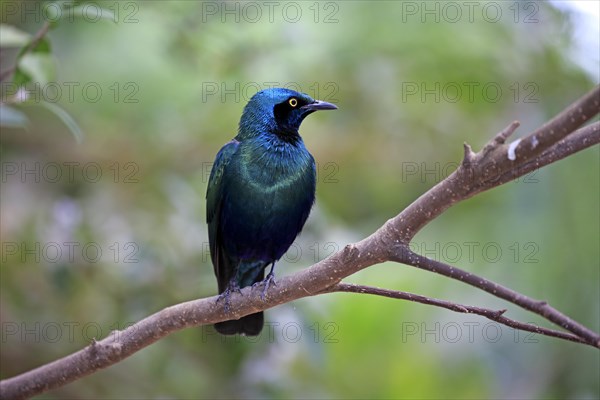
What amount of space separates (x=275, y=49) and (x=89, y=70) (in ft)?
4.73

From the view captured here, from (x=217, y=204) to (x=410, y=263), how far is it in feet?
5.32

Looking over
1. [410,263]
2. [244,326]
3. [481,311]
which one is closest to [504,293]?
[481,311]

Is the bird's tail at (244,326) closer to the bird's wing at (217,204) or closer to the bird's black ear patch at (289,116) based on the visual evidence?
the bird's wing at (217,204)

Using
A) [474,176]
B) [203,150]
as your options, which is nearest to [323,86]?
[203,150]

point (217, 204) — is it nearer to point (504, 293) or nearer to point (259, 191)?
point (259, 191)

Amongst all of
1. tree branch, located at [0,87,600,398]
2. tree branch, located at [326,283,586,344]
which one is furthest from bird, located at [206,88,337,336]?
→ tree branch, located at [326,283,586,344]

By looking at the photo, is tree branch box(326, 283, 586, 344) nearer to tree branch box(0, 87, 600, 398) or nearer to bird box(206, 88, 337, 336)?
tree branch box(0, 87, 600, 398)

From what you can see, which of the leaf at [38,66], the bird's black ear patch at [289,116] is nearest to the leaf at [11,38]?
the leaf at [38,66]

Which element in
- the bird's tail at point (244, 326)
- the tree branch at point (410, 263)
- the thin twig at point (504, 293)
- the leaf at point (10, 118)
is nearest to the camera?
the tree branch at point (410, 263)

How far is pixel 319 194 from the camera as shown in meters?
5.75

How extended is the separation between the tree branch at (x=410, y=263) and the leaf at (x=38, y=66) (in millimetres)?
1149

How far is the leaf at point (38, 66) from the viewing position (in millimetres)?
3214

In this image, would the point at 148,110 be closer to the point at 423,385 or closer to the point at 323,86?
the point at 323,86

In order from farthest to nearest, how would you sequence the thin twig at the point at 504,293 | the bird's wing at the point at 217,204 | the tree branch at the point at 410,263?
the bird's wing at the point at 217,204, the thin twig at the point at 504,293, the tree branch at the point at 410,263
